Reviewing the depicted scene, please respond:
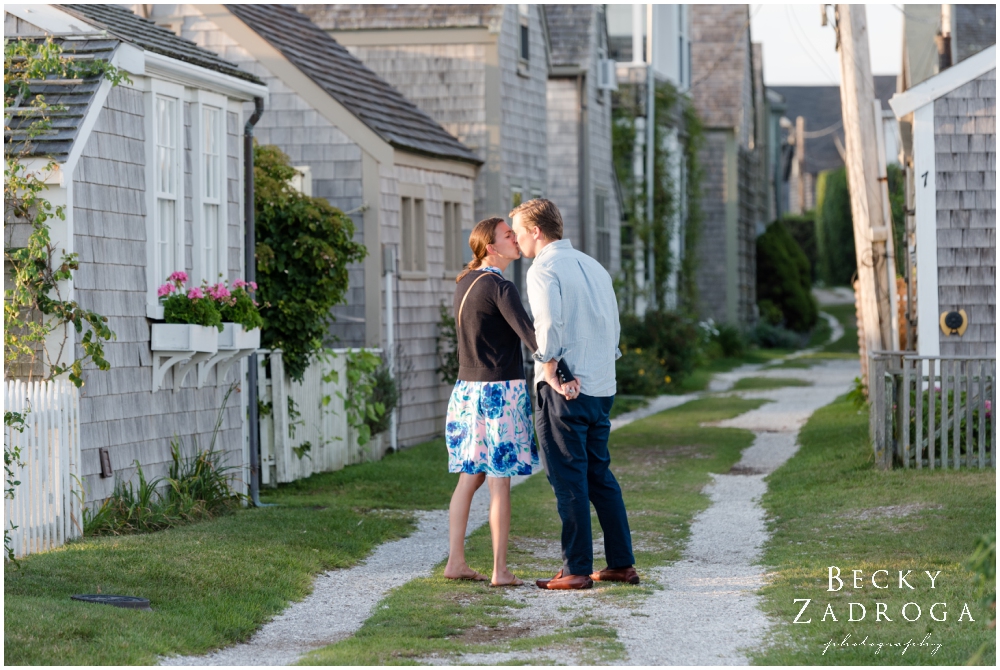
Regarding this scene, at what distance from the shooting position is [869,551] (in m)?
8.03

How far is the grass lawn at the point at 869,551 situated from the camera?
5.82 metres

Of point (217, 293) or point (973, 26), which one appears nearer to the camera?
point (217, 293)

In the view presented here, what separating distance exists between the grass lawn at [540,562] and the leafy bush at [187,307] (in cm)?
246

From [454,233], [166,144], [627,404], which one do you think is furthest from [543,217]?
[627,404]

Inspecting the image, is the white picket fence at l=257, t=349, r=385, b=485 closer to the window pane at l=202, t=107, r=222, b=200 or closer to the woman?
the window pane at l=202, t=107, r=222, b=200

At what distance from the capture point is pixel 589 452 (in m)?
7.16

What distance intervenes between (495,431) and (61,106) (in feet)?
12.3

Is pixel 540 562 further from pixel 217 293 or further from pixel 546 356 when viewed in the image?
pixel 217 293

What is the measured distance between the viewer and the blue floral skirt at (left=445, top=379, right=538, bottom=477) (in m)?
7.12

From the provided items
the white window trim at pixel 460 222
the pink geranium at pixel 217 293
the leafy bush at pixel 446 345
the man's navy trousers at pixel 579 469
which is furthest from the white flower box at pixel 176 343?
the white window trim at pixel 460 222

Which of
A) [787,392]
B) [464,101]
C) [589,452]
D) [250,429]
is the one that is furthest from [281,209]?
[787,392]

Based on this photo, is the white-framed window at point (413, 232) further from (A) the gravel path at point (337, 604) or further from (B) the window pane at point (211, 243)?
(A) the gravel path at point (337, 604)

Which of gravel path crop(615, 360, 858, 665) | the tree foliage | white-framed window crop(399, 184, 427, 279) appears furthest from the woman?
the tree foliage

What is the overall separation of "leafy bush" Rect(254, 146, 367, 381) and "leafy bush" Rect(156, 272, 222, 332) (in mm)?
2564
